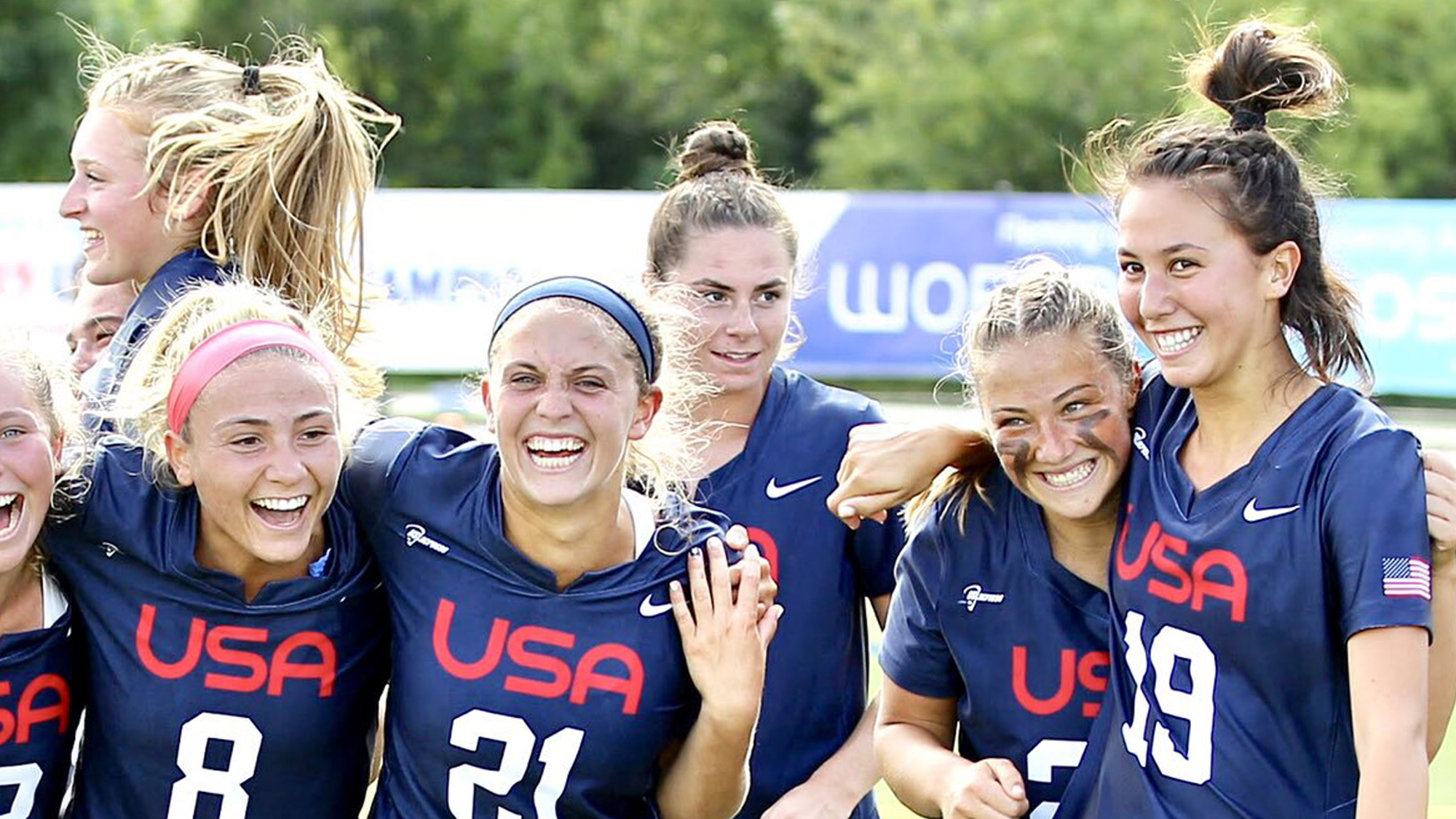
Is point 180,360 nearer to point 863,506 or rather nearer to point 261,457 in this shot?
point 261,457

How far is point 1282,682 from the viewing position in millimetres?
2773

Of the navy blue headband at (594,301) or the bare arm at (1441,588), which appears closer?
the bare arm at (1441,588)

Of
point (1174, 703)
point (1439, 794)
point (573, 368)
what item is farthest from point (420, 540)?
point (1439, 794)

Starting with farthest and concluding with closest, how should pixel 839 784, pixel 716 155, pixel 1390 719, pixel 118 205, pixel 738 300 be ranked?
pixel 716 155, pixel 118 205, pixel 738 300, pixel 839 784, pixel 1390 719

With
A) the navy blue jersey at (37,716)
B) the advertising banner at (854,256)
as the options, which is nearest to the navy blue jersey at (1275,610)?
the navy blue jersey at (37,716)

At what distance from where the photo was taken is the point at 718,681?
3053 millimetres

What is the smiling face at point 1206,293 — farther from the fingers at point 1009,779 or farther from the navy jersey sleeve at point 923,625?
the fingers at point 1009,779

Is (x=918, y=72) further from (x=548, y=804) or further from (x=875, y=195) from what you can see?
(x=548, y=804)

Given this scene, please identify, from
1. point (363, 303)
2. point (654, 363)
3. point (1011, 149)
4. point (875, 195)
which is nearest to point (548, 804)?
point (654, 363)

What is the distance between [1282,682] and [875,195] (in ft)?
38.1

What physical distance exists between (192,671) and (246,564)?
0.64 ft

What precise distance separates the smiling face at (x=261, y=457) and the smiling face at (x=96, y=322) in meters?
1.29

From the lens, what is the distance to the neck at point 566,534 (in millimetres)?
3115

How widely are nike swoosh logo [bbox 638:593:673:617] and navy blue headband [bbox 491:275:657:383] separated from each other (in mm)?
375
